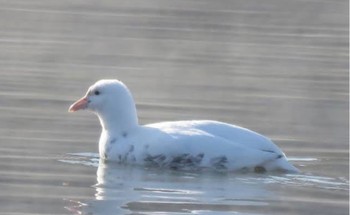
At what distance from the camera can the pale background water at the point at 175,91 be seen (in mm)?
11078

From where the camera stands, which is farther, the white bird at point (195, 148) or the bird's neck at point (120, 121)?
the bird's neck at point (120, 121)

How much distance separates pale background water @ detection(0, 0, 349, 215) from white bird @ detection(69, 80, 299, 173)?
12 centimetres

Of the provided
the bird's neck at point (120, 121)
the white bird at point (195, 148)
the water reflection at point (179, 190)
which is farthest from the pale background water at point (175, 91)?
the bird's neck at point (120, 121)

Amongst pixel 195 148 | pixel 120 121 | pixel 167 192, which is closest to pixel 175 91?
pixel 120 121

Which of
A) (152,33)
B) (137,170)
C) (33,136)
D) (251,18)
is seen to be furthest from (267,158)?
(251,18)

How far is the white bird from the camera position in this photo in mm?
12109

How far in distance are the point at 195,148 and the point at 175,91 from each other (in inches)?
151

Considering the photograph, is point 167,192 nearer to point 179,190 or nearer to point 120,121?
point 179,190

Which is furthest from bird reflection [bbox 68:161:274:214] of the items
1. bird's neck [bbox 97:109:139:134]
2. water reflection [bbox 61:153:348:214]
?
bird's neck [bbox 97:109:139:134]

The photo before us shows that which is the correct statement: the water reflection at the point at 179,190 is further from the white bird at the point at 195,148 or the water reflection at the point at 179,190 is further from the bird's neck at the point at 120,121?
the bird's neck at the point at 120,121

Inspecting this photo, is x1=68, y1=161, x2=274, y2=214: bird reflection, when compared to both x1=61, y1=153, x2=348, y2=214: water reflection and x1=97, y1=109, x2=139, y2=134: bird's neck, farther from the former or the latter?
x1=97, y1=109, x2=139, y2=134: bird's neck

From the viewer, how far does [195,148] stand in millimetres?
12203

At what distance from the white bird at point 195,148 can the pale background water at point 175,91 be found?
116 millimetres

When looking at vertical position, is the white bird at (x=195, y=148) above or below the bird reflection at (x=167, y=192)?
above
